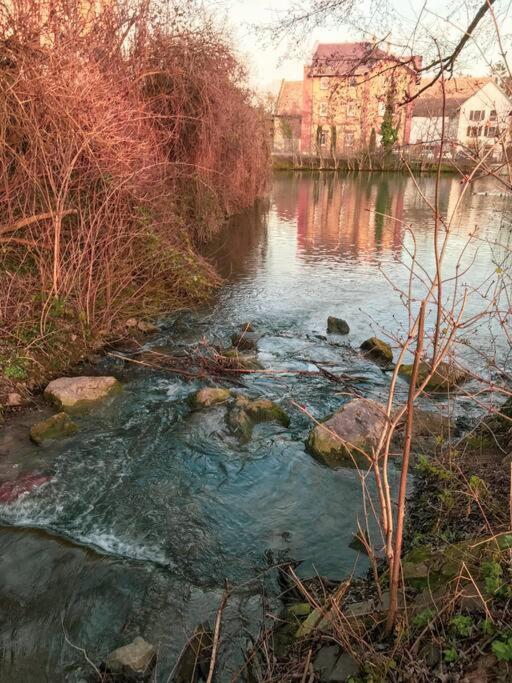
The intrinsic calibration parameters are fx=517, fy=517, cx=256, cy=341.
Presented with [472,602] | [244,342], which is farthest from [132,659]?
[244,342]

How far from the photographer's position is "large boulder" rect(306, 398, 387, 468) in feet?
17.6

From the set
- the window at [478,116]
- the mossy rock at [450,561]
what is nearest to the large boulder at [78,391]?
the mossy rock at [450,561]

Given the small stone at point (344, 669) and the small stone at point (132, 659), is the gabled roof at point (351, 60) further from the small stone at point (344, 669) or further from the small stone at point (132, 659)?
the small stone at point (132, 659)

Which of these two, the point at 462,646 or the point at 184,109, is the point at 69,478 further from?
the point at 184,109

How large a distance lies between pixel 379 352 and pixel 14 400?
17.1ft

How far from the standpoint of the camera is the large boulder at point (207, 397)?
646 cm

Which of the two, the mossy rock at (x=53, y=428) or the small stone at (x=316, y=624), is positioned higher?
the small stone at (x=316, y=624)

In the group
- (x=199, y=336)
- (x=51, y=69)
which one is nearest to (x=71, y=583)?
(x=199, y=336)

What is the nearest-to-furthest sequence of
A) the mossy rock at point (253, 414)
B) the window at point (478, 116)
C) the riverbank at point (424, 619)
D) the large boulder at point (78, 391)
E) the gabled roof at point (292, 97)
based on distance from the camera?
the riverbank at point (424, 619)
the window at point (478, 116)
the mossy rock at point (253, 414)
the large boulder at point (78, 391)
the gabled roof at point (292, 97)

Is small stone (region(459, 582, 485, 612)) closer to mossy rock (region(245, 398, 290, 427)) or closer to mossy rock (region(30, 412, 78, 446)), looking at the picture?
mossy rock (region(245, 398, 290, 427))

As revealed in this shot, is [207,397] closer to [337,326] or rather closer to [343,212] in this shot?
[337,326]

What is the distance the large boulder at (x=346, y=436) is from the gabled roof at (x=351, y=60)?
13.6 ft

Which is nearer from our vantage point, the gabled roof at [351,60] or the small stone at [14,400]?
the small stone at [14,400]

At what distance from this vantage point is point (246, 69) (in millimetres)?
16172
